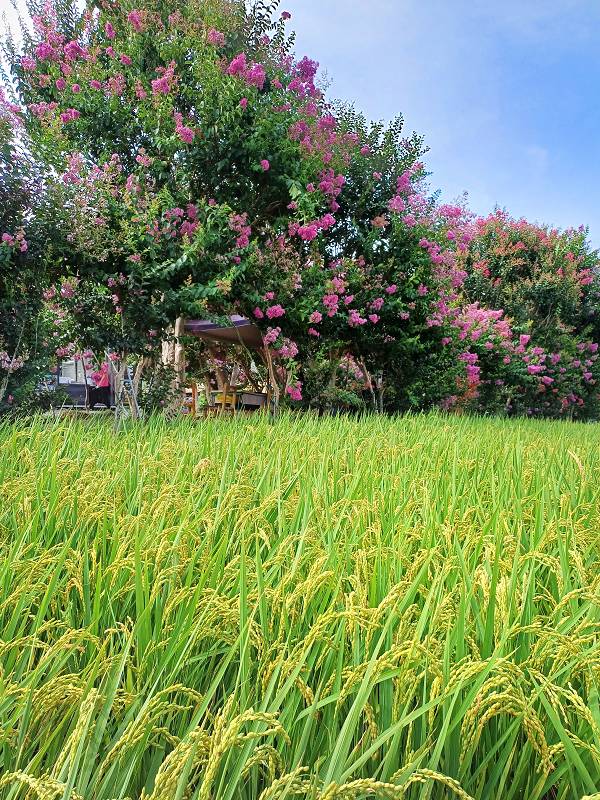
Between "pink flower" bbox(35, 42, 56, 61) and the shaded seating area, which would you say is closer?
"pink flower" bbox(35, 42, 56, 61)

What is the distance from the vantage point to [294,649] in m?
0.87

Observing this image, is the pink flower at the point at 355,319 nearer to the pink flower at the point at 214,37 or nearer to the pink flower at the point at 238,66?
the pink flower at the point at 238,66

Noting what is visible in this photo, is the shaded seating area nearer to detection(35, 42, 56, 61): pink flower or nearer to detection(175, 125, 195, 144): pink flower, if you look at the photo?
detection(175, 125, 195, 144): pink flower

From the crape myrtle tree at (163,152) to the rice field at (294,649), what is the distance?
3.05 metres

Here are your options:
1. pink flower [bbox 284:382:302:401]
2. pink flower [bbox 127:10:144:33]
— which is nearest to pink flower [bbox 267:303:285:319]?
pink flower [bbox 284:382:302:401]

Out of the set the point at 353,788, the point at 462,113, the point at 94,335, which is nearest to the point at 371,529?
the point at 353,788

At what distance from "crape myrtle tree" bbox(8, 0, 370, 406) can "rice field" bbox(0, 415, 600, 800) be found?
10.0 feet

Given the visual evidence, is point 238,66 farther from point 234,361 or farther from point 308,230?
point 234,361

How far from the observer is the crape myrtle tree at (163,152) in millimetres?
4566

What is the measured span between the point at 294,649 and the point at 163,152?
5.33 m

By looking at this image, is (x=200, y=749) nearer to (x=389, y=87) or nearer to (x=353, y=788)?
(x=353, y=788)

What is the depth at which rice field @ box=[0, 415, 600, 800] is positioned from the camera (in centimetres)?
70

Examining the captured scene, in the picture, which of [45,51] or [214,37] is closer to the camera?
[214,37]

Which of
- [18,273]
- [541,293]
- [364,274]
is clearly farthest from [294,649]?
[541,293]
